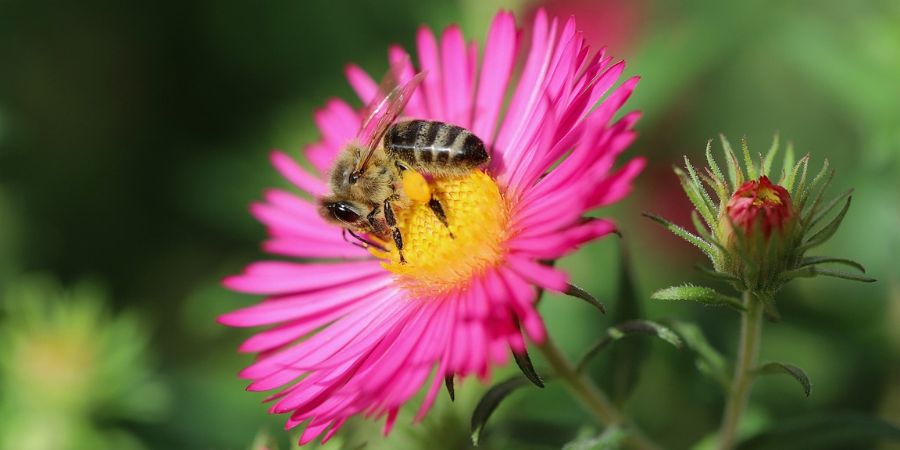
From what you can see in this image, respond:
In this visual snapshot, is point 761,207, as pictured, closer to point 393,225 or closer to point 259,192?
point 393,225

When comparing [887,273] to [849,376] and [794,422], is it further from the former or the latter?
[794,422]

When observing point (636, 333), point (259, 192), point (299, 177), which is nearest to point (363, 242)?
point (299, 177)

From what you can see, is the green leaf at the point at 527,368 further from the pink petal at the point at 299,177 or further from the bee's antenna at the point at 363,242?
the pink petal at the point at 299,177

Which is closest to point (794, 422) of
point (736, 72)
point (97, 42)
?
point (736, 72)

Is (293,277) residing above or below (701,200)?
above

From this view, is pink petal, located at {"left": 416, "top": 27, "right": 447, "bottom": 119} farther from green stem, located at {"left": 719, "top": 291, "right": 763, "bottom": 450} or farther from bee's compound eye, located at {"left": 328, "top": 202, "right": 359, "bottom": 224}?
green stem, located at {"left": 719, "top": 291, "right": 763, "bottom": 450}

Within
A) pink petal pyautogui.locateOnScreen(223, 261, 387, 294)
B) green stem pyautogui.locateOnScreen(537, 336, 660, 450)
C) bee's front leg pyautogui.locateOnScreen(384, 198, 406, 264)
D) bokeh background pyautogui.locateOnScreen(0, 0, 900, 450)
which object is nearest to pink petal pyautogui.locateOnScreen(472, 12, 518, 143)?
bee's front leg pyautogui.locateOnScreen(384, 198, 406, 264)

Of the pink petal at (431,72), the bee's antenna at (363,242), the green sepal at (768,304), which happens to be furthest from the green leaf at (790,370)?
the pink petal at (431,72)
